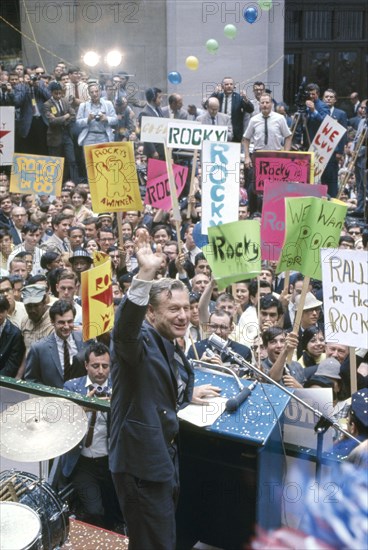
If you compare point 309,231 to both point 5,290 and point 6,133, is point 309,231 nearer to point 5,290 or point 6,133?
point 5,290

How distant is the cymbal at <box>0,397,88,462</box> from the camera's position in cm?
374

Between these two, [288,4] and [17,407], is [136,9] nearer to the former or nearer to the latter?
[288,4]

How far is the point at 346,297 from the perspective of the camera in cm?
454

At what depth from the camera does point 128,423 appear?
3311mm

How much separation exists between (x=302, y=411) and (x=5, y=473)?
158 cm

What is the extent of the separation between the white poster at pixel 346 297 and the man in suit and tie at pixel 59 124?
10.8 metres

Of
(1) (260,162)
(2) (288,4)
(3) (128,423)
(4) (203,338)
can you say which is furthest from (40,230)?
(2) (288,4)

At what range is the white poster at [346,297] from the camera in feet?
14.6

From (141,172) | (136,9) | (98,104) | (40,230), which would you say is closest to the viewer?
(40,230)

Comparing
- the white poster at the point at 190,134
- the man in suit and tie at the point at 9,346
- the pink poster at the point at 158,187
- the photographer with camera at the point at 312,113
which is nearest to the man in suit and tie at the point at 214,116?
the photographer with camera at the point at 312,113

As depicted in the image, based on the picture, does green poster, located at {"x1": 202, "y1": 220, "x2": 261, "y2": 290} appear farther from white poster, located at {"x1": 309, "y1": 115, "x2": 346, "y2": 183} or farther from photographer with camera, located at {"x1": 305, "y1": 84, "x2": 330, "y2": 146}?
photographer with camera, located at {"x1": 305, "y1": 84, "x2": 330, "y2": 146}

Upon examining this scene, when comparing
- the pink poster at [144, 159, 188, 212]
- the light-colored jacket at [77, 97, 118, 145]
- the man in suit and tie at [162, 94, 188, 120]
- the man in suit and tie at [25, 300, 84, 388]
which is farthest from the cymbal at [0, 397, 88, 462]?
the light-colored jacket at [77, 97, 118, 145]

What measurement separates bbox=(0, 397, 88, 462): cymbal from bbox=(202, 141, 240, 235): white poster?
3.47 meters

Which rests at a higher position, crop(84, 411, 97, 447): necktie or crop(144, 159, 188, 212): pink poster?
crop(144, 159, 188, 212): pink poster
